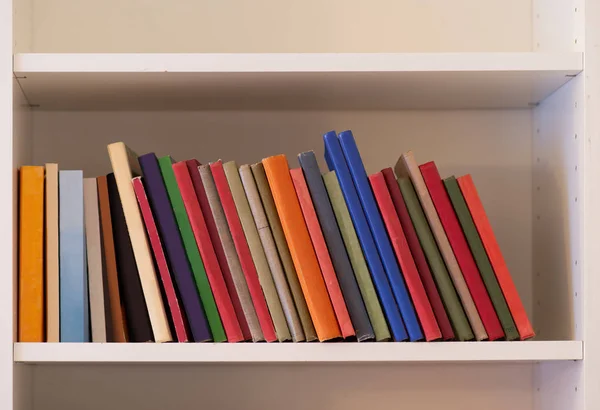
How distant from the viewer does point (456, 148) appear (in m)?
1.28

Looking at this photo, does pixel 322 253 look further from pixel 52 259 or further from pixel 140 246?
pixel 52 259

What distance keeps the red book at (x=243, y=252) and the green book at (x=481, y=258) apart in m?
0.27

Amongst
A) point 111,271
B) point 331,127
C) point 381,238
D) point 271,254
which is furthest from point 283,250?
point 331,127

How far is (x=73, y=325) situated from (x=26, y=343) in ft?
0.19

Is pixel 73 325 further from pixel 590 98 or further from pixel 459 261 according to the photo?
pixel 590 98

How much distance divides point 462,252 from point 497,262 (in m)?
0.05

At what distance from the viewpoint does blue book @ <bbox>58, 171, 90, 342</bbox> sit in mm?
984

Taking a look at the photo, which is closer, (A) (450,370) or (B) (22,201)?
(B) (22,201)

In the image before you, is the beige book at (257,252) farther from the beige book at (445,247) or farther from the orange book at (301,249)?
the beige book at (445,247)

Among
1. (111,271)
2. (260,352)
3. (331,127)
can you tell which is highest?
(331,127)

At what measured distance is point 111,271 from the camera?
1015 mm

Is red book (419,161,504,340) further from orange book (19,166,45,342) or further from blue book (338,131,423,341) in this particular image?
orange book (19,166,45,342)
